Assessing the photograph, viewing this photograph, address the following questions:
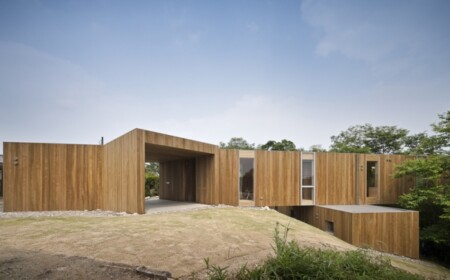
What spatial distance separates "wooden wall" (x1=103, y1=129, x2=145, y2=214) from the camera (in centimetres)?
697

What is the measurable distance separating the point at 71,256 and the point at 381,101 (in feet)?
57.0

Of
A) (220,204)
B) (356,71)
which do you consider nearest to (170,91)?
(220,204)

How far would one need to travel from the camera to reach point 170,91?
14164 millimetres

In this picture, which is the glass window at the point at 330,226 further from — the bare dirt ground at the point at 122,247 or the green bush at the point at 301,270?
the green bush at the point at 301,270

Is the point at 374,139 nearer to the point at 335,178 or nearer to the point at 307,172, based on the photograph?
the point at 335,178

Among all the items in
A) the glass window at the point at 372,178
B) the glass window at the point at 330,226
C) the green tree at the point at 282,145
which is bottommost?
the glass window at the point at 330,226

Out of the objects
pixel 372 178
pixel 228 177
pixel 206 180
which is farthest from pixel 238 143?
pixel 206 180

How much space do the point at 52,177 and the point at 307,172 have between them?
1049 centimetres

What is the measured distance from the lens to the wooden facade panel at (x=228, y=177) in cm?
1090

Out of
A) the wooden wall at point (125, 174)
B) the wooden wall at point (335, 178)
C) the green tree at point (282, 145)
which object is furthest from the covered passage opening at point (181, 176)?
the green tree at point (282, 145)

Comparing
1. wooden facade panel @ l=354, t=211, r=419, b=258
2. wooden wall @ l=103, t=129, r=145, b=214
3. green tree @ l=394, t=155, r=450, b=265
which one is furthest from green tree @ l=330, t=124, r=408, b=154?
wooden wall @ l=103, t=129, r=145, b=214

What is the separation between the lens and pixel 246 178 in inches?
444

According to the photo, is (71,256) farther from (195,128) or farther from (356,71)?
(195,128)

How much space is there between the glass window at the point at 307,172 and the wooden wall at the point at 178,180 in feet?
17.3
